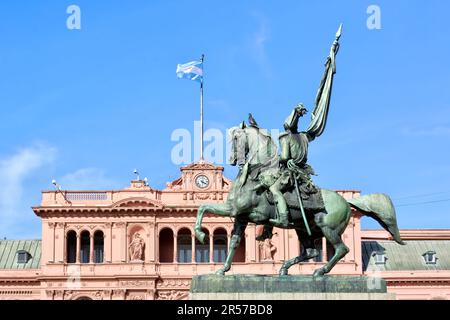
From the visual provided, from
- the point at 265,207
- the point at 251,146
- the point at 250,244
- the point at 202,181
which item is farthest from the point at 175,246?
the point at 265,207

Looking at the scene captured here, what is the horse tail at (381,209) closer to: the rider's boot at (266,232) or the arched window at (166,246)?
the rider's boot at (266,232)

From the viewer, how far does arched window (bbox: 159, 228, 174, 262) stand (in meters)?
92.0

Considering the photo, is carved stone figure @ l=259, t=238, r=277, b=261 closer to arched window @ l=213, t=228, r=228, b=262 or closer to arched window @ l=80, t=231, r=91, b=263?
arched window @ l=213, t=228, r=228, b=262

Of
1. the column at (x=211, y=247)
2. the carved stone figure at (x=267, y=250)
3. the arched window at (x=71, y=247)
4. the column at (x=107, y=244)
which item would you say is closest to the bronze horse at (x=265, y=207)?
the carved stone figure at (x=267, y=250)

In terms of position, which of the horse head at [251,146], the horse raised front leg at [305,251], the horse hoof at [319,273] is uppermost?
the horse head at [251,146]

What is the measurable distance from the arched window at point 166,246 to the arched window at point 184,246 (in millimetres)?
834

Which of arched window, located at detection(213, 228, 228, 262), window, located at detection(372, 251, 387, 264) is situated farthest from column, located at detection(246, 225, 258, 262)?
window, located at detection(372, 251, 387, 264)

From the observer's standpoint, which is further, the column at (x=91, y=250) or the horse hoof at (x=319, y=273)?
the column at (x=91, y=250)

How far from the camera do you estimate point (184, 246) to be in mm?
92375

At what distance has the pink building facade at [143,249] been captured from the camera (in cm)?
8838

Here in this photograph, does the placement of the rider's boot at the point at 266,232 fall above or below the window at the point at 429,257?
below

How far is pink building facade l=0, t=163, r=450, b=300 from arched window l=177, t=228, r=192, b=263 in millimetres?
139
